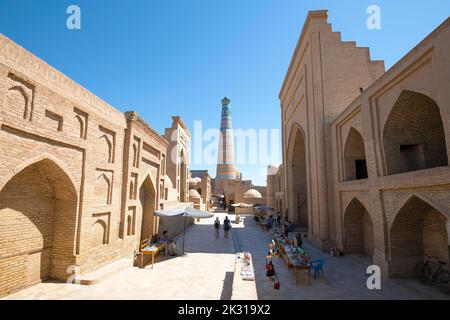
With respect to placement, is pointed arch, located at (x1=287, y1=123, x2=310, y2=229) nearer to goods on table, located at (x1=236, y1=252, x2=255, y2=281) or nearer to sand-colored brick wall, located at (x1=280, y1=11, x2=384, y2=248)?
sand-colored brick wall, located at (x1=280, y1=11, x2=384, y2=248)

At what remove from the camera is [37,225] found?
7.04m

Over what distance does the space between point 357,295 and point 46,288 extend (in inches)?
337

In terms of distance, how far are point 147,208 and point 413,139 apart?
11.9m

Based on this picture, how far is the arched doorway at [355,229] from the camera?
37.8 feet

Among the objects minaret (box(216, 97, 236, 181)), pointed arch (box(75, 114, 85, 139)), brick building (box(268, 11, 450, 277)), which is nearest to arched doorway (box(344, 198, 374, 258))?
brick building (box(268, 11, 450, 277))

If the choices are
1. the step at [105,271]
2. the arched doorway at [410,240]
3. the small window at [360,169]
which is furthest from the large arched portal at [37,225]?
the small window at [360,169]

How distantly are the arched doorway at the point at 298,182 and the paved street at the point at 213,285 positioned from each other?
8.17 meters

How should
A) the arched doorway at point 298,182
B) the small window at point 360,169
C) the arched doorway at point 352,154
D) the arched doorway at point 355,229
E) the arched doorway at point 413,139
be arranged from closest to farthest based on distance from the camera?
the arched doorway at point 413,139, the arched doorway at point 355,229, the arched doorway at point 352,154, the small window at point 360,169, the arched doorway at point 298,182

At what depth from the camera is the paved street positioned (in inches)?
268

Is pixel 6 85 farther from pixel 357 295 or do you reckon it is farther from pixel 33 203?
pixel 357 295

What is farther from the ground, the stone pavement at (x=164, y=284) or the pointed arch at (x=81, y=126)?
the pointed arch at (x=81, y=126)

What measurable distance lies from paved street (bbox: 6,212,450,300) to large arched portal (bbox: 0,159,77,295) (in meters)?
0.47

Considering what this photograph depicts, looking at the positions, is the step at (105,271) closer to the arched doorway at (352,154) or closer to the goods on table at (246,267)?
the goods on table at (246,267)

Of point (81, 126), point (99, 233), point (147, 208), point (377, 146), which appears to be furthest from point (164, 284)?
point (377, 146)
